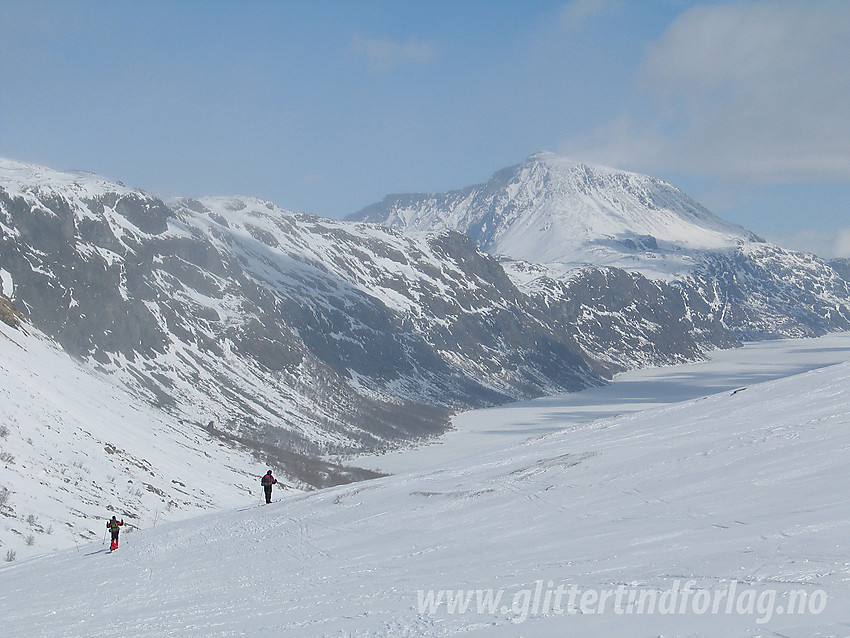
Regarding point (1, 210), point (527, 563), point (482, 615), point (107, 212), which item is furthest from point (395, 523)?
point (107, 212)

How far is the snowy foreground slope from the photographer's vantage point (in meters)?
14.1

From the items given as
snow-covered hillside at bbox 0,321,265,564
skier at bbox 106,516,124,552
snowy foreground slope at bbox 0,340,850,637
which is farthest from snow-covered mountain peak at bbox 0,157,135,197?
snowy foreground slope at bbox 0,340,850,637

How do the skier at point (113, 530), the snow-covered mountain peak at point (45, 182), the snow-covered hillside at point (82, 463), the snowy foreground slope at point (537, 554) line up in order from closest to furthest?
the snowy foreground slope at point (537, 554) → the skier at point (113, 530) → the snow-covered hillside at point (82, 463) → the snow-covered mountain peak at point (45, 182)

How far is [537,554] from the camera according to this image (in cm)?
1852

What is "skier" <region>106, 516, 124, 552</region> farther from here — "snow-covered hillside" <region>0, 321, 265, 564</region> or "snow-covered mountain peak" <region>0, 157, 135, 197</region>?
"snow-covered mountain peak" <region>0, 157, 135, 197</region>

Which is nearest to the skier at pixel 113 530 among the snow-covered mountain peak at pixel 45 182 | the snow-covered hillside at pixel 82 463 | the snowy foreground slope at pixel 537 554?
the snowy foreground slope at pixel 537 554

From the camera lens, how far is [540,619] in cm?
1412

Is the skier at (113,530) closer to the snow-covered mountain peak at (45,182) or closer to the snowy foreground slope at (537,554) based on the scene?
the snowy foreground slope at (537,554)

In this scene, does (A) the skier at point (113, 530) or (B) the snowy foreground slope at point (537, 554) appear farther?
(A) the skier at point (113, 530)

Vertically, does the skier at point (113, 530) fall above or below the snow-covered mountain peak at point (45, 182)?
below

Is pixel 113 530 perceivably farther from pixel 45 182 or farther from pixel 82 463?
pixel 45 182

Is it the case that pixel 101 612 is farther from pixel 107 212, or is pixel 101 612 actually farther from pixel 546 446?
pixel 107 212

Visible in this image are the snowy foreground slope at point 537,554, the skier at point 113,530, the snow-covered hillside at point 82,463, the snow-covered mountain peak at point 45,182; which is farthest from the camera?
the snow-covered mountain peak at point 45,182

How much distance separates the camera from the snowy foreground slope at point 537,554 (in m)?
14.1
